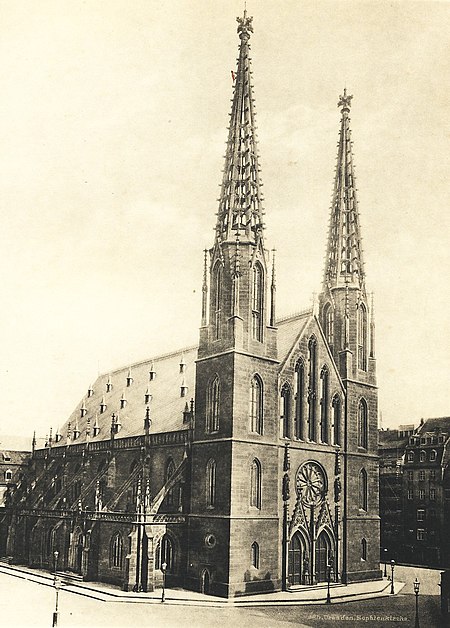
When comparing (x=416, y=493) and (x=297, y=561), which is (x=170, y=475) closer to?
(x=297, y=561)

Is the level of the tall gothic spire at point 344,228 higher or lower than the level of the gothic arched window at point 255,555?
higher

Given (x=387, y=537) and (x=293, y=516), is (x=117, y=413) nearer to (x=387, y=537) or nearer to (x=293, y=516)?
(x=293, y=516)

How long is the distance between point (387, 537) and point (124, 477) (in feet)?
103

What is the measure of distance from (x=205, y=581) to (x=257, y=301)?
18394 mm

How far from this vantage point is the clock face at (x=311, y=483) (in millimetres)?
54719

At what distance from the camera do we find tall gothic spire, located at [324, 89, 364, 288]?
6316cm

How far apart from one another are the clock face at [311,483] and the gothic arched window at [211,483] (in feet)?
21.3

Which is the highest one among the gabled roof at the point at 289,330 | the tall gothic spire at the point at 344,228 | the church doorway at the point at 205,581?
the tall gothic spire at the point at 344,228

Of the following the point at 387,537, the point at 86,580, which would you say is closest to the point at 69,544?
the point at 86,580

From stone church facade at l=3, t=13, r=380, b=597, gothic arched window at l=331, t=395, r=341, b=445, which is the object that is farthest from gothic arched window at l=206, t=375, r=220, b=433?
gothic arched window at l=331, t=395, r=341, b=445

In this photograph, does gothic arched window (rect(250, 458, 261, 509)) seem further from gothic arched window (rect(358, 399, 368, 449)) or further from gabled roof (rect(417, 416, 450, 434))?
gabled roof (rect(417, 416, 450, 434))

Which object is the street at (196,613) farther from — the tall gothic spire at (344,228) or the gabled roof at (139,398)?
the tall gothic spire at (344,228)

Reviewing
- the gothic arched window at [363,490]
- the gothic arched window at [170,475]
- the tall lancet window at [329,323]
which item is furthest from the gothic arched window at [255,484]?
the tall lancet window at [329,323]

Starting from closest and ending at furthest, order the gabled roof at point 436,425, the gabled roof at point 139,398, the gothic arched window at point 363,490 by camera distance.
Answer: the gothic arched window at point 363,490
the gabled roof at point 139,398
the gabled roof at point 436,425
